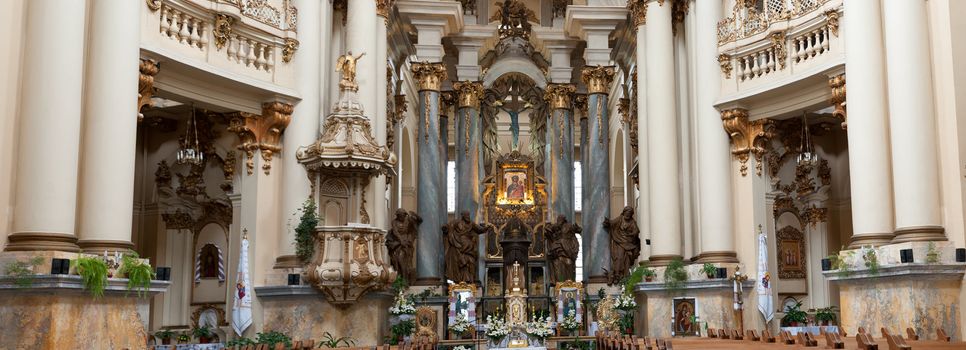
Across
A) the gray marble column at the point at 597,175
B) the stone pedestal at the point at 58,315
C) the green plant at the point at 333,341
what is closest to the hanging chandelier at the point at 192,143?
the green plant at the point at 333,341

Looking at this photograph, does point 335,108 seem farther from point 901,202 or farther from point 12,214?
point 901,202

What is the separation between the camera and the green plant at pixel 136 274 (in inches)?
539

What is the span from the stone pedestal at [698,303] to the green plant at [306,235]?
6.81m

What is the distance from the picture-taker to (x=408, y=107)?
1193 inches

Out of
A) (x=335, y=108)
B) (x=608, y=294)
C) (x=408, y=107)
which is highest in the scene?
(x=408, y=107)

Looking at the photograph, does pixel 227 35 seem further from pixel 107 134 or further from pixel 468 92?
pixel 468 92

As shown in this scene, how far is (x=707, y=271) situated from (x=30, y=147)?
468 inches

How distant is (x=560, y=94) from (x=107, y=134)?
1814cm

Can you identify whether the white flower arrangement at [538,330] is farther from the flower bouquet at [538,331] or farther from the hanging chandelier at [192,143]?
the hanging chandelier at [192,143]

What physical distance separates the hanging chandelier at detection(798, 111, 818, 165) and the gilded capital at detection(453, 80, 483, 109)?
11400 mm

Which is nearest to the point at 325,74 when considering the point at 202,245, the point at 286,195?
the point at 286,195

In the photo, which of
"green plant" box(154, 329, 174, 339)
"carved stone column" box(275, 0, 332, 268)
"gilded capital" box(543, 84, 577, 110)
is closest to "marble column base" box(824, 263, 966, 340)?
"carved stone column" box(275, 0, 332, 268)

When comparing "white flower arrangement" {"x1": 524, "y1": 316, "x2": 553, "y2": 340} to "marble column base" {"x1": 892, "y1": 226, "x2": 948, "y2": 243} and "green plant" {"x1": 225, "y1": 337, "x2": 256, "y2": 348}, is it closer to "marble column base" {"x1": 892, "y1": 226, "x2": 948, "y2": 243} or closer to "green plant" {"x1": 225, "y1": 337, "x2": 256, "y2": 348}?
"green plant" {"x1": 225, "y1": 337, "x2": 256, "y2": 348}

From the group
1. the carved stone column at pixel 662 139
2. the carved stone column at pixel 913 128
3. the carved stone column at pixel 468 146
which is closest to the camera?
the carved stone column at pixel 913 128
